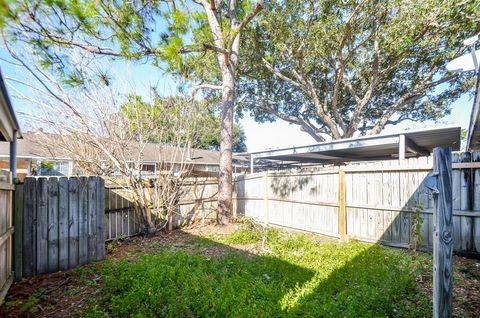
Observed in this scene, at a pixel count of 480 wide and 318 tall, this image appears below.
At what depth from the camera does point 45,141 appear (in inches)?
274

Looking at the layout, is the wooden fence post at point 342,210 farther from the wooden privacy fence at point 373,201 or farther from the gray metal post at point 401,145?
the gray metal post at point 401,145

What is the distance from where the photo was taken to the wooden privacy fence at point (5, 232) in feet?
9.42

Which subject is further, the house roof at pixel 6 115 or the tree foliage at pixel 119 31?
the tree foliage at pixel 119 31

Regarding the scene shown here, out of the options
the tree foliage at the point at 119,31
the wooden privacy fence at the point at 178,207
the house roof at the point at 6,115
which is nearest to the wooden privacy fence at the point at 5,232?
the house roof at the point at 6,115

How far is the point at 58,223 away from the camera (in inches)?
158

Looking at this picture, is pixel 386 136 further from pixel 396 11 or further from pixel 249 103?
pixel 249 103

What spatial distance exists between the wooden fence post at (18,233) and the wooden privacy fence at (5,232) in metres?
0.12

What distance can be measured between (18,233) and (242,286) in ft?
Answer: 10.4

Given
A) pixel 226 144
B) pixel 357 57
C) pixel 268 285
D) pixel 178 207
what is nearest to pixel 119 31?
pixel 226 144

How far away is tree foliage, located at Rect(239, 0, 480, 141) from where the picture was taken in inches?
326

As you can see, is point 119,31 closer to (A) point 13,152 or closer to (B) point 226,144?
(A) point 13,152

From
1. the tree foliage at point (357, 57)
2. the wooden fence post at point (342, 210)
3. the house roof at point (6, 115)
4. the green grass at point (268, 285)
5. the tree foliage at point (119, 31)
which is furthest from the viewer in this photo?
the tree foliage at point (357, 57)

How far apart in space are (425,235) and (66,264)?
6124mm

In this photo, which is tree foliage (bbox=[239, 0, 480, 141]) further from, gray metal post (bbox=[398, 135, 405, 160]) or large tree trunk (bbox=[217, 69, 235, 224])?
gray metal post (bbox=[398, 135, 405, 160])
